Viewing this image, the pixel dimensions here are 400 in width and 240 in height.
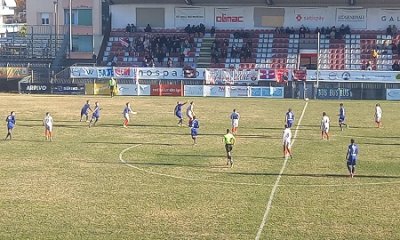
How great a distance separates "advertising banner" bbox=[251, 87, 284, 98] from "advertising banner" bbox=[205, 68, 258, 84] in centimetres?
192

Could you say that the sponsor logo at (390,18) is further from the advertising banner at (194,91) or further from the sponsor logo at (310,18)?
the advertising banner at (194,91)

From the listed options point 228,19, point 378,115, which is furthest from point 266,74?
point 378,115

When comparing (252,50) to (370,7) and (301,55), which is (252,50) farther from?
(370,7)

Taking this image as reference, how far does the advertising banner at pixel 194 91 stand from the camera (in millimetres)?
68562

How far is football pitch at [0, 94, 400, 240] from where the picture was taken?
66.1ft

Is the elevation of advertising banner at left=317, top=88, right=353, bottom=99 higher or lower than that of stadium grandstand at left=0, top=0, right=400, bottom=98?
lower

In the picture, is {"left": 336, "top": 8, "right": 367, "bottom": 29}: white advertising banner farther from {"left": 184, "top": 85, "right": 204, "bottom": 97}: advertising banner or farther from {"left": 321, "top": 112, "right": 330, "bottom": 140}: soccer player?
{"left": 321, "top": 112, "right": 330, "bottom": 140}: soccer player

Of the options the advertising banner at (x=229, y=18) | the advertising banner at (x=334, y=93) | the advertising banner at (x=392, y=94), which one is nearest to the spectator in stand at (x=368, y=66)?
the advertising banner at (x=392, y=94)

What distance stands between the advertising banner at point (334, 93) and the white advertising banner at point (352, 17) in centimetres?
1593

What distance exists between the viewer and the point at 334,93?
66688 millimetres

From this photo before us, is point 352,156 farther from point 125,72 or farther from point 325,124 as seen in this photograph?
point 125,72

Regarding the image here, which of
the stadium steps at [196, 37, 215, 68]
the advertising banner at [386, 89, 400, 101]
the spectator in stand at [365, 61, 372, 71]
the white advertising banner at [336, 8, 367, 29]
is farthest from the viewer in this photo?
the white advertising banner at [336, 8, 367, 29]

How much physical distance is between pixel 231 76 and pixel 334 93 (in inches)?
394

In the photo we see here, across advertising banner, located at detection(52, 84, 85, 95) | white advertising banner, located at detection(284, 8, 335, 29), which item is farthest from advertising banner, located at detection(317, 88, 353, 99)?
advertising banner, located at detection(52, 84, 85, 95)
